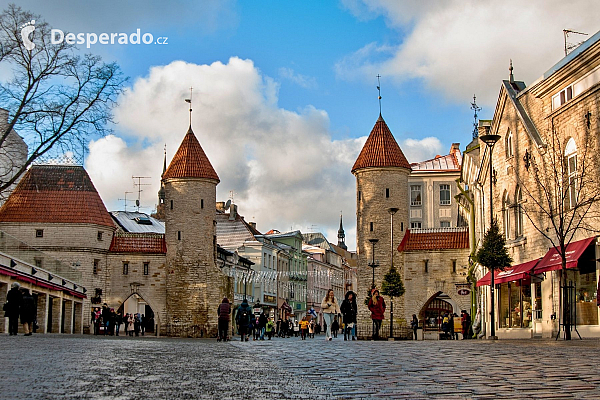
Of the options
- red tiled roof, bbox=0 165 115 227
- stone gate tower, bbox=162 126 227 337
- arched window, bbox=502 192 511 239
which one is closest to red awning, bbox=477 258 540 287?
arched window, bbox=502 192 511 239

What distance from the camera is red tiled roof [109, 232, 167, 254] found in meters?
56.6

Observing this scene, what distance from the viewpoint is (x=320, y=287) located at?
112062 mm

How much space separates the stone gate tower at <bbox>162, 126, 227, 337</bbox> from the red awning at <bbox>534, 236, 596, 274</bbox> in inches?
1282

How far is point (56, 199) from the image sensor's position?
184 ft

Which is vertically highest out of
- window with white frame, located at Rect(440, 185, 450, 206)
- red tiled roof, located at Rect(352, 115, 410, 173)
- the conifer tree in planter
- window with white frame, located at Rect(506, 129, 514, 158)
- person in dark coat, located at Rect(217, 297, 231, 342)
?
red tiled roof, located at Rect(352, 115, 410, 173)

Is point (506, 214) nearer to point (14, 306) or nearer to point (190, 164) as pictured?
point (14, 306)

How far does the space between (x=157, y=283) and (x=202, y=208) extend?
6.03 metres

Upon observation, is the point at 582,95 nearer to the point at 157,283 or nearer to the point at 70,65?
the point at 70,65

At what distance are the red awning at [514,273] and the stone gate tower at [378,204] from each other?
18.2 m

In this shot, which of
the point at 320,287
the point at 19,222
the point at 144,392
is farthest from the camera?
the point at 320,287

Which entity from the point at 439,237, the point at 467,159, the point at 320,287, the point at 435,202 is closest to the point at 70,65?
the point at 467,159

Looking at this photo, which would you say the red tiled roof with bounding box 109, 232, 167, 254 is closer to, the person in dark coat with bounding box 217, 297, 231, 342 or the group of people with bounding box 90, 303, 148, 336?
the group of people with bounding box 90, 303, 148, 336

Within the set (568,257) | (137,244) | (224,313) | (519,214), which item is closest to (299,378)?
(568,257)

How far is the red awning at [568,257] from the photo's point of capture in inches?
927
